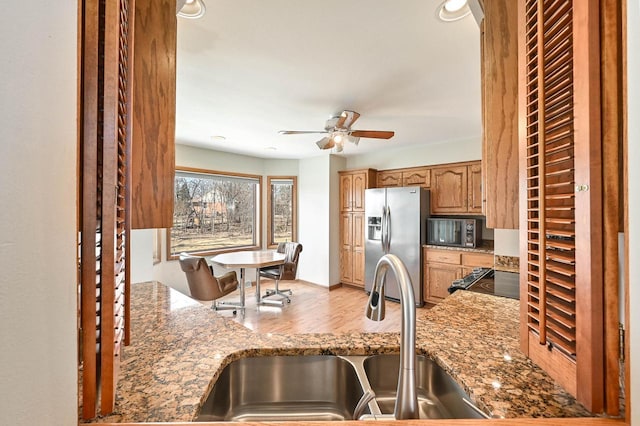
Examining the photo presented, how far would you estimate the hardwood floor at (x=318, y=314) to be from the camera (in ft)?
10.9

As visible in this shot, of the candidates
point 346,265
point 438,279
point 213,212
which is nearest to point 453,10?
point 438,279

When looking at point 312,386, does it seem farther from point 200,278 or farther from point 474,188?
point 474,188

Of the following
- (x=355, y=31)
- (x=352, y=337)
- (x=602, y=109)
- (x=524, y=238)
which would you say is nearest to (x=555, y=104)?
(x=602, y=109)

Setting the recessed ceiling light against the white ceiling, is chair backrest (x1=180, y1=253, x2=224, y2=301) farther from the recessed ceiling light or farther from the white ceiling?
the recessed ceiling light

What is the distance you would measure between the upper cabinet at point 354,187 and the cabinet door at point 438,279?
1.47 meters

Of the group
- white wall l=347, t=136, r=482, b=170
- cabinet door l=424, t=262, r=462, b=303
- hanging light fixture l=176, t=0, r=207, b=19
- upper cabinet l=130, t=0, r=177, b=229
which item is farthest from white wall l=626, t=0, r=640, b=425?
white wall l=347, t=136, r=482, b=170

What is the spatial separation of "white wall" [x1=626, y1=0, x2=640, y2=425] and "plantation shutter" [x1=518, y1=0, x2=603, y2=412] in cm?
7

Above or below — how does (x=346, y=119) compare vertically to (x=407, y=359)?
above

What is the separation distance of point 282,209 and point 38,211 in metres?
5.14

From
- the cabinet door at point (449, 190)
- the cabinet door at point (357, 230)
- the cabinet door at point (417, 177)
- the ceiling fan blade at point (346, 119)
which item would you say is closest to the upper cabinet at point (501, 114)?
the ceiling fan blade at point (346, 119)

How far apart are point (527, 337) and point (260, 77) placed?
7.30 feet

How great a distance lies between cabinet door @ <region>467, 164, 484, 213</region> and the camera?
3.78 metres

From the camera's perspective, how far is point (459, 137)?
12.9ft

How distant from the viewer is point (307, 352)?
3.20ft
